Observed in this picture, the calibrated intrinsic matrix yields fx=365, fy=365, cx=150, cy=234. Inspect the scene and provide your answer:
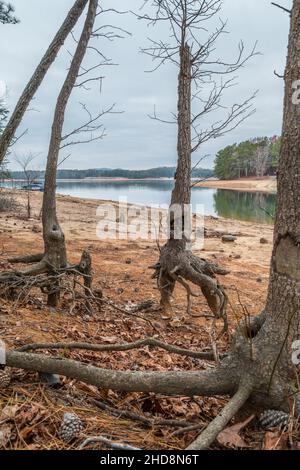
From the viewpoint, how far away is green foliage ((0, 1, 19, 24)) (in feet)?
19.2

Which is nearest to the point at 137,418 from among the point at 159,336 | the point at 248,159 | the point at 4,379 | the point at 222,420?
the point at 222,420

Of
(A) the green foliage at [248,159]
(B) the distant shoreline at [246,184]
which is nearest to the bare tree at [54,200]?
(B) the distant shoreline at [246,184]

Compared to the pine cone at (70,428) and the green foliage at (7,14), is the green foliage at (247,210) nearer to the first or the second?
the green foliage at (7,14)

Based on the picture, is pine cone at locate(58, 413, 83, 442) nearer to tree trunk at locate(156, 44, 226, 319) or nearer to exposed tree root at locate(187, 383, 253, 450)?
exposed tree root at locate(187, 383, 253, 450)

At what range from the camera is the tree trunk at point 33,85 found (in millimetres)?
4121

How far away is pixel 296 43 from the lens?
1.82m

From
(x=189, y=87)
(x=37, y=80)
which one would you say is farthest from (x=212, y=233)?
(x=37, y=80)

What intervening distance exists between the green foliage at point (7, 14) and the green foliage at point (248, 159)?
7054 cm

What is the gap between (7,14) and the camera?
589 centimetres

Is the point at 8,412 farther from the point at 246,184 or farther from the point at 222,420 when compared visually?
the point at 246,184

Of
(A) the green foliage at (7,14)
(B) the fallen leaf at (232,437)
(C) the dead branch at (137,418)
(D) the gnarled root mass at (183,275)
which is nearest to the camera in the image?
(B) the fallen leaf at (232,437)

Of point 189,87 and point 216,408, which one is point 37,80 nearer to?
point 189,87

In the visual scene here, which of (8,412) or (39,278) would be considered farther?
(39,278)

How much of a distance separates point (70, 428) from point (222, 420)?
67 cm
